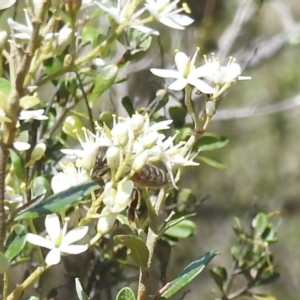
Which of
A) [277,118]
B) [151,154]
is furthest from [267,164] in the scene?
Answer: [151,154]

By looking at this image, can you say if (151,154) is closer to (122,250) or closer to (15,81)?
(15,81)

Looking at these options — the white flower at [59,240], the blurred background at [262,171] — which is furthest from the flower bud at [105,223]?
the blurred background at [262,171]

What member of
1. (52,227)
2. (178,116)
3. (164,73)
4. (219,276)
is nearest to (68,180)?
(52,227)

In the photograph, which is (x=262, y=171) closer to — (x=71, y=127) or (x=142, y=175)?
(x=71, y=127)

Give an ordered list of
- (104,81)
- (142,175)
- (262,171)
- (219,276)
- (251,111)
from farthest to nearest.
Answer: (262,171), (251,111), (219,276), (104,81), (142,175)

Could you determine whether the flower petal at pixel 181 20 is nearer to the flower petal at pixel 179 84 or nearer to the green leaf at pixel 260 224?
the flower petal at pixel 179 84

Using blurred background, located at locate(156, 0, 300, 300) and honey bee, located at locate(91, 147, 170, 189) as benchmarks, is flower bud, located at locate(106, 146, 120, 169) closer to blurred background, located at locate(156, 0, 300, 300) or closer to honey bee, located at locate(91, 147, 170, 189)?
honey bee, located at locate(91, 147, 170, 189)
